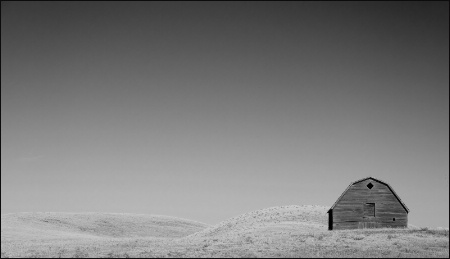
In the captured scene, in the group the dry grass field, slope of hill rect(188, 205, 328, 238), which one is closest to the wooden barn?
the dry grass field

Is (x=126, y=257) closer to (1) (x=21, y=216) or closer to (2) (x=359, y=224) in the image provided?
(2) (x=359, y=224)

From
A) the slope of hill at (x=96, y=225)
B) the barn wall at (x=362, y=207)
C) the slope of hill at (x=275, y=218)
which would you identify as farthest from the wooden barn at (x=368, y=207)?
the slope of hill at (x=96, y=225)

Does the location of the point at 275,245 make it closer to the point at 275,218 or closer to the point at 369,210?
the point at 369,210

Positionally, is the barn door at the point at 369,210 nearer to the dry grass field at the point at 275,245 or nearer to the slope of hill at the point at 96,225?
the dry grass field at the point at 275,245

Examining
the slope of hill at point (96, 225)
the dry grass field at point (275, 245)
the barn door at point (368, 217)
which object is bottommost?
the slope of hill at point (96, 225)

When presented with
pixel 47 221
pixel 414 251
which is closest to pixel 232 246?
pixel 414 251

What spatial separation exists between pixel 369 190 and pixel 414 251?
17.0m

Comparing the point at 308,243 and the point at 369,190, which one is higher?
the point at 369,190

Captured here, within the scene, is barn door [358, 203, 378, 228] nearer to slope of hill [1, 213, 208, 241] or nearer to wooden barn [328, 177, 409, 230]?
wooden barn [328, 177, 409, 230]

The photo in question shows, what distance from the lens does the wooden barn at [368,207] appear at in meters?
46.5

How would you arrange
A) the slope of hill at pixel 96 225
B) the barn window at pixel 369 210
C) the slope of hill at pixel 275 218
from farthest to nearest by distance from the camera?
the slope of hill at pixel 96 225
the slope of hill at pixel 275 218
the barn window at pixel 369 210

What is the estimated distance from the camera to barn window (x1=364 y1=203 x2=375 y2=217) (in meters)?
46.6

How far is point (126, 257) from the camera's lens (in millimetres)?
28703

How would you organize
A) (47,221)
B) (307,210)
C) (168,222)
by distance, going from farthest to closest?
(168,222) → (47,221) → (307,210)
